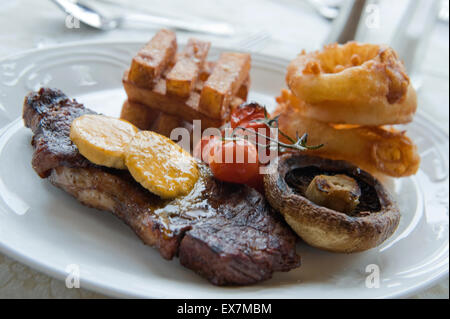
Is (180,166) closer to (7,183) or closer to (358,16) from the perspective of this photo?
(7,183)

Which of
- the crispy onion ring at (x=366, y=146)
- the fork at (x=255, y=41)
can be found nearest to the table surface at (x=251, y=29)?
the fork at (x=255, y=41)

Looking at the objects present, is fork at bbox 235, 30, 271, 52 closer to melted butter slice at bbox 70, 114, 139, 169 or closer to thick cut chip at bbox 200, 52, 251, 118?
thick cut chip at bbox 200, 52, 251, 118

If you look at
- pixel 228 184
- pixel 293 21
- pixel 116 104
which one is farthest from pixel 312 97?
pixel 293 21

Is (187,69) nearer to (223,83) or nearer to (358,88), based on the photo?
(223,83)

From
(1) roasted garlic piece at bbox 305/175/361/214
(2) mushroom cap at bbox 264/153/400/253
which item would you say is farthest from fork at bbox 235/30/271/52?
(1) roasted garlic piece at bbox 305/175/361/214

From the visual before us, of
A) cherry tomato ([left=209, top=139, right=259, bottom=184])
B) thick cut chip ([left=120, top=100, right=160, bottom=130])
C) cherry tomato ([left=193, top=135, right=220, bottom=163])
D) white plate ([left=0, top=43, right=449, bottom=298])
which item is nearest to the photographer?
white plate ([left=0, top=43, right=449, bottom=298])

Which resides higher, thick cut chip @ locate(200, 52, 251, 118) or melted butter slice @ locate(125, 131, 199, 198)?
thick cut chip @ locate(200, 52, 251, 118)

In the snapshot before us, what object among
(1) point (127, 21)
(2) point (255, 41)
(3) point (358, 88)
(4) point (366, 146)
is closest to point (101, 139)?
(3) point (358, 88)
